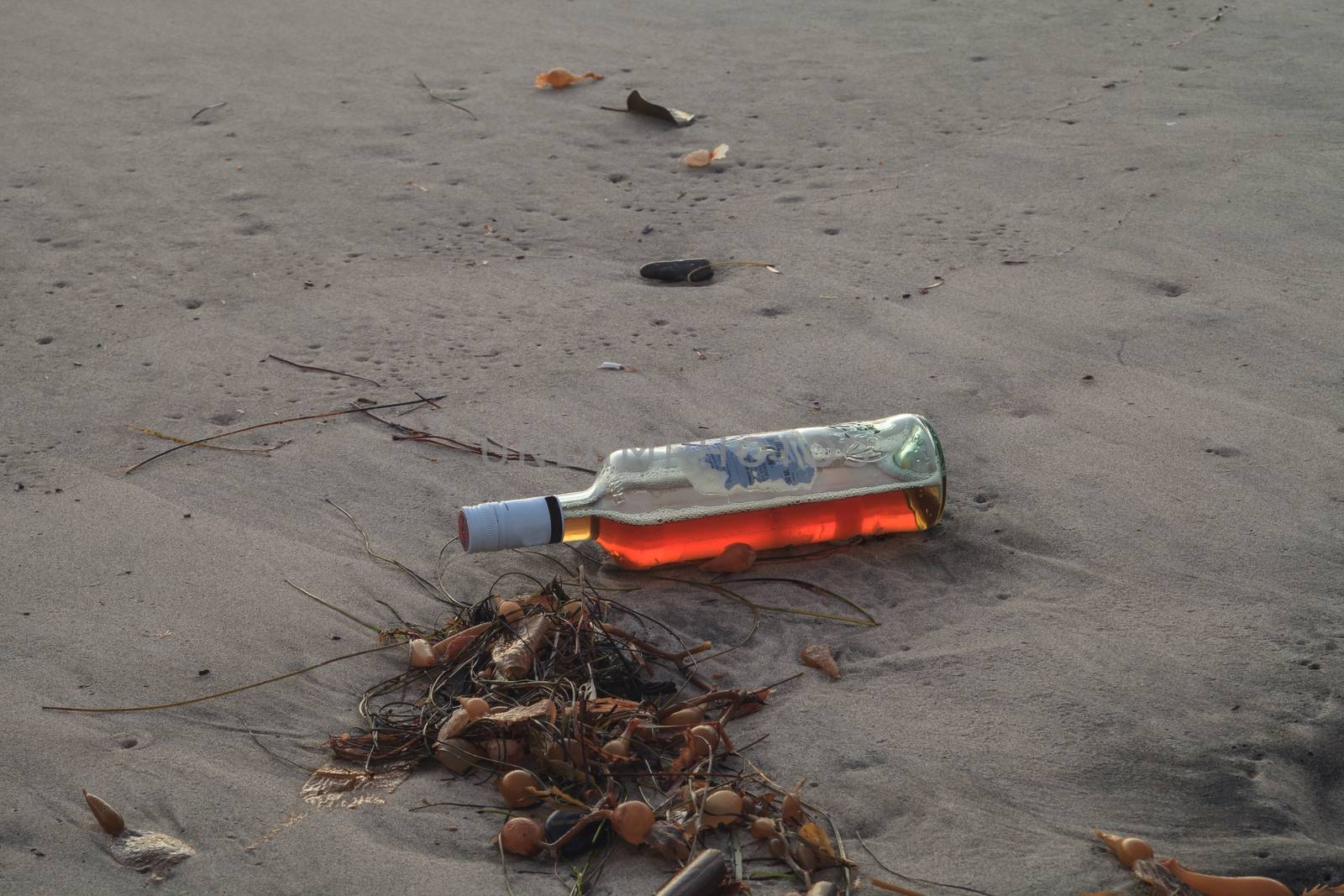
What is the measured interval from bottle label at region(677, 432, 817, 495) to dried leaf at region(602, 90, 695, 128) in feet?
7.46

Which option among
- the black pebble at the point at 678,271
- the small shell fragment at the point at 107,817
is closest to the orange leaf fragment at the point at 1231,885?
the small shell fragment at the point at 107,817

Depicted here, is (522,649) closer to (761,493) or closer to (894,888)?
(761,493)

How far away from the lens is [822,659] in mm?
1787

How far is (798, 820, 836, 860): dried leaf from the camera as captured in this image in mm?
1422

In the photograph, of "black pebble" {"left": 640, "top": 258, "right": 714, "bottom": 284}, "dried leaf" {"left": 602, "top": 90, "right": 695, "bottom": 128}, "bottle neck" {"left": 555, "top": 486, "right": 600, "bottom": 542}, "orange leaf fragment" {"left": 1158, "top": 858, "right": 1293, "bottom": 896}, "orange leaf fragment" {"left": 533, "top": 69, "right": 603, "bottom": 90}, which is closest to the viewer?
"orange leaf fragment" {"left": 1158, "top": 858, "right": 1293, "bottom": 896}

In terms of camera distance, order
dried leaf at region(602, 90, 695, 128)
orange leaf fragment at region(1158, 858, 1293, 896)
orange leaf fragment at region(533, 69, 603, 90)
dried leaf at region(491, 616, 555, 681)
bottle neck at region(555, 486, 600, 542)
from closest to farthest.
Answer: orange leaf fragment at region(1158, 858, 1293, 896) < dried leaf at region(491, 616, 555, 681) < bottle neck at region(555, 486, 600, 542) < dried leaf at region(602, 90, 695, 128) < orange leaf fragment at region(533, 69, 603, 90)

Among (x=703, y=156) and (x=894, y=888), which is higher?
(x=703, y=156)

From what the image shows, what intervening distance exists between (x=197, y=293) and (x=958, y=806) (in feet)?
7.52

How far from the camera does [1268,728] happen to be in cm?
164

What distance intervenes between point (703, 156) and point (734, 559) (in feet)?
6.83

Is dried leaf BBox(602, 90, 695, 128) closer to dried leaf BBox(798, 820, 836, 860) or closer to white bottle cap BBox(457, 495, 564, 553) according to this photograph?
white bottle cap BBox(457, 495, 564, 553)

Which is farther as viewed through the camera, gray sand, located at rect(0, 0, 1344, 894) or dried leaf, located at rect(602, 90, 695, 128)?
dried leaf, located at rect(602, 90, 695, 128)

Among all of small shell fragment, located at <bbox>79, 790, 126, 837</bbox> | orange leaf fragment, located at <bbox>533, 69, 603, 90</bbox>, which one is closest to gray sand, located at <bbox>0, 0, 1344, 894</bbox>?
small shell fragment, located at <bbox>79, 790, 126, 837</bbox>

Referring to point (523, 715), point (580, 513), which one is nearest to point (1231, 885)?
point (523, 715)
